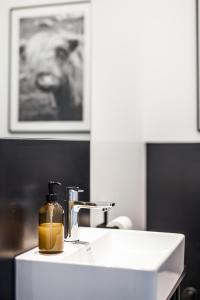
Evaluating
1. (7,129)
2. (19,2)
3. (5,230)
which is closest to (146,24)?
(19,2)

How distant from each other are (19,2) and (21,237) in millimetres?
665

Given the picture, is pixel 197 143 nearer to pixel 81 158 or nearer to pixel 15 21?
pixel 81 158

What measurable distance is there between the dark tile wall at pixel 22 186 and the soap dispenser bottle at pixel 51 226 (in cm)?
6

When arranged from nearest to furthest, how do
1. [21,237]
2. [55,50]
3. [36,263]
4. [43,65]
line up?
[36,263]
[21,237]
[43,65]
[55,50]

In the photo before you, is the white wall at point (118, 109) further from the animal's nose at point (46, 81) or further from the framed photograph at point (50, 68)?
the animal's nose at point (46, 81)

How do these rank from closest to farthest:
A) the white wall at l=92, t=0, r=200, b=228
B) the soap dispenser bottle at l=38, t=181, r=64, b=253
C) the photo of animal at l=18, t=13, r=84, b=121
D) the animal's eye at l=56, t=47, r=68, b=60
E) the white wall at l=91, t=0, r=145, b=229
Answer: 1. the soap dispenser bottle at l=38, t=181, r=64, b=253
2. the photo of animal at l=18, t=13, r=84, b=121
3. the animal's eye at l=56, t=47, r=68, b=60
4. the white wall at l=91, t=0, r=145, b=229
5. the white wall at l=92, t=0, r=200, b=228

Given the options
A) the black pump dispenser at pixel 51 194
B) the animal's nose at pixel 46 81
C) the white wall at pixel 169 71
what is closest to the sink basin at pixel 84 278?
the black pump dispenser at pixel 51 194

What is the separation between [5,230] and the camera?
4.09ft

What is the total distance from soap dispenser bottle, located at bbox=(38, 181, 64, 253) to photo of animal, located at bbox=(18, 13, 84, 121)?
0.25 m

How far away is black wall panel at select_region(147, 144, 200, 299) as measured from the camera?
215 centimetres

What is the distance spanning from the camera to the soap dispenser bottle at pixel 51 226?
1306 millimetres

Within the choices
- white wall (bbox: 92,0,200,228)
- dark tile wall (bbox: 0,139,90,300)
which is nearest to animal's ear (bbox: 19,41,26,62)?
dark tile wall (bbox: 0,139,90,300)

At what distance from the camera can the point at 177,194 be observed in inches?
85.9

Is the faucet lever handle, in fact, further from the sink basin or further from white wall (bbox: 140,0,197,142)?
white wall (bbox: 140,0,197,142)
